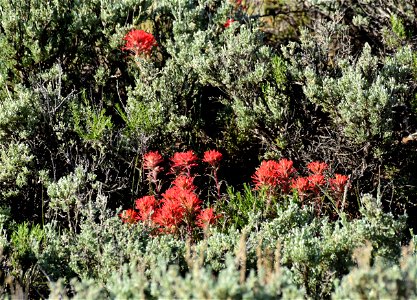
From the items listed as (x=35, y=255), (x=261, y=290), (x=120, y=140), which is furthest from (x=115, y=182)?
(x=261, y=290)

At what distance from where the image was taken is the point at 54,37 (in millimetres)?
4258

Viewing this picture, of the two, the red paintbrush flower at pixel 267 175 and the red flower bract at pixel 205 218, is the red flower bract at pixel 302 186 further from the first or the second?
the red flower bract at pixel 205 218

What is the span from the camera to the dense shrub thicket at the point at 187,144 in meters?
2.86

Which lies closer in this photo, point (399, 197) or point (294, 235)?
point (294, 235)

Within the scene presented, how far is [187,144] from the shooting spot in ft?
13.8

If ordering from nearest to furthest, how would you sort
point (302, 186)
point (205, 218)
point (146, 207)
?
point (205, 218), point (146, 207), point (302, 186)

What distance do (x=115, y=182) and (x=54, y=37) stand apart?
4.08 ft

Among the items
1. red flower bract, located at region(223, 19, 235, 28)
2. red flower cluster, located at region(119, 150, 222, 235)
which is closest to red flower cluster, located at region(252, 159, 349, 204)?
red flower cluster, located at region(119, 150, 222, 235)

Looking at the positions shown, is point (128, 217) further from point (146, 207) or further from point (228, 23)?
point (228, 23)

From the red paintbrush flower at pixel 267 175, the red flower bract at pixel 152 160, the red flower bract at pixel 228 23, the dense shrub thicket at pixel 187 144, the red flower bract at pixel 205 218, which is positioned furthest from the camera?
the red flower bract at pixel 228 23

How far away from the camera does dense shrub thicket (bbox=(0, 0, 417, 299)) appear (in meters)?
2.86

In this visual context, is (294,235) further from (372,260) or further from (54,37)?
(54,37)

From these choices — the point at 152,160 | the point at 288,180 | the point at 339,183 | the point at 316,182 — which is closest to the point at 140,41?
the point at 152,160

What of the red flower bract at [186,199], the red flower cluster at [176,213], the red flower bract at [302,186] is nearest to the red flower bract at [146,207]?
the red flower cluster at [176,213]
